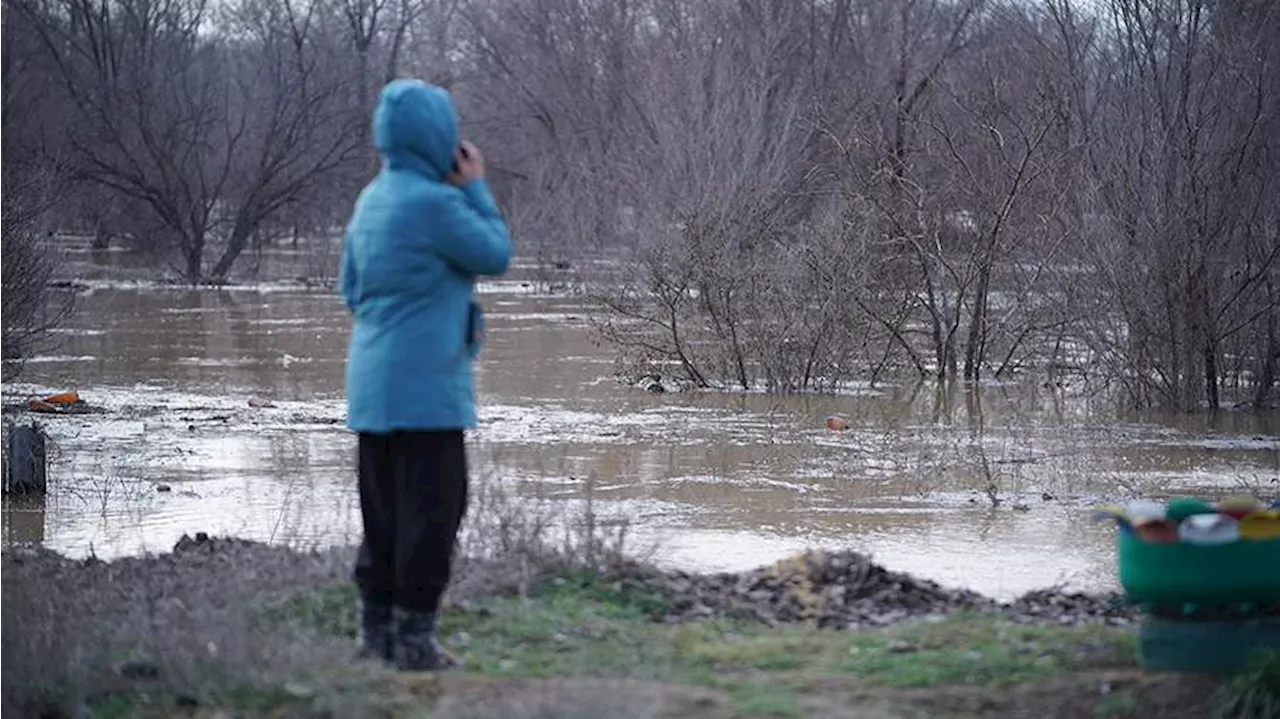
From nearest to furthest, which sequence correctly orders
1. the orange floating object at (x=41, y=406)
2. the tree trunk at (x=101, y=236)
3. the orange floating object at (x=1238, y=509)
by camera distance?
the orange floating object at (x=1238, y=509)
the orange floating object at (x=41, y=406)
the tree trunk at (x=101, y=236)

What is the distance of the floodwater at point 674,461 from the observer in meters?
12.2

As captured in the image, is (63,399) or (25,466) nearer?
(25,466)

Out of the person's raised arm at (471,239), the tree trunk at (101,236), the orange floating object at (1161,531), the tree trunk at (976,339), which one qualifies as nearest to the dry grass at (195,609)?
the person's raised arm at (471,239)

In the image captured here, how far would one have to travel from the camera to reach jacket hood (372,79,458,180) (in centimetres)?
686

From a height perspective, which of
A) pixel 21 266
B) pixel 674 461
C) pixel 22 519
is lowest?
pixel 22 519

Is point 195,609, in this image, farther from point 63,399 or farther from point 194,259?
point 194,259

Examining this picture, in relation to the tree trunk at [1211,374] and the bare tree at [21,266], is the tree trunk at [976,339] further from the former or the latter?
the bare tree at [21,266]

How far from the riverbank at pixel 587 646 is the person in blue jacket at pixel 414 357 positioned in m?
0.28

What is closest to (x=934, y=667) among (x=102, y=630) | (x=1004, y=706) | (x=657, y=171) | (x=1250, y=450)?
(x=1004, y=706)

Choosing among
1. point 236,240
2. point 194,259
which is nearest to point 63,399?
point 194,259

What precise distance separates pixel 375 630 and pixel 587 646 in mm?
759

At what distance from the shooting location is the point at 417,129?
6867 millimetres

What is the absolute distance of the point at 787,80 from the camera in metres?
36.4

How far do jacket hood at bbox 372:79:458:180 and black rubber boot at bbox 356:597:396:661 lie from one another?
1.54m
